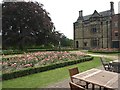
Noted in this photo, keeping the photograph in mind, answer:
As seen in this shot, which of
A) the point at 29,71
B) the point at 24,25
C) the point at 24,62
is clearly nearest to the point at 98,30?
the point at 24,25

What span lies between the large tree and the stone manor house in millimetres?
23316

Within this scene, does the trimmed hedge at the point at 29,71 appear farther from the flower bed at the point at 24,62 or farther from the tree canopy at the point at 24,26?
the tree canopy at the point at 24,26

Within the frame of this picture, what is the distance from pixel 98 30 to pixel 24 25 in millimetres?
28117

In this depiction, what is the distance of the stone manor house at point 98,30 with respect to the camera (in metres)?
41.2

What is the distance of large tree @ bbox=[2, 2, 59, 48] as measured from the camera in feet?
71.0

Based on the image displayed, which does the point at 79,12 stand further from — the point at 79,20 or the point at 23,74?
the point at 23,74

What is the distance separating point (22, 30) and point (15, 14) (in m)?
2.62

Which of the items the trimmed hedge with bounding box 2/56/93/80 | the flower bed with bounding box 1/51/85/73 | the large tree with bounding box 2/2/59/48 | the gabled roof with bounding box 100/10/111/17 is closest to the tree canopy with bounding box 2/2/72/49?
the large tree with bounding box 2/2/59/48

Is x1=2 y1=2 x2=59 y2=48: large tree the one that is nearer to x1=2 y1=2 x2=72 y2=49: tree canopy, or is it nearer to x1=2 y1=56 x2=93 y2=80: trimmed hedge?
x1=2 y1=2 x2=72 y2=49: tree canopy

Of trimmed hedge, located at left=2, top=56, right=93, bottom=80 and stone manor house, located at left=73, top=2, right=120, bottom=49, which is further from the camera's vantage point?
stone manor house, located at left=73, top=2, right=120, bottom=49

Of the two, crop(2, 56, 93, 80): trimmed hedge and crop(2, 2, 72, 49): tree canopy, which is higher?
crop(2, 2, 72, 49): tree canopy

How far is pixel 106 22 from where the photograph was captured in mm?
42812

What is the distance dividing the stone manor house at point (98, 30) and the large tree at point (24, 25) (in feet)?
76.5

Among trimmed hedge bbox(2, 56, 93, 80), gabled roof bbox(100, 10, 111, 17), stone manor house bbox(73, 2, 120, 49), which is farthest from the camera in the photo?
gabled roof bbox(100, 10, 111, 17)
